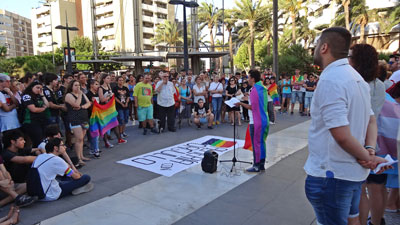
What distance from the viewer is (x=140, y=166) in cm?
596

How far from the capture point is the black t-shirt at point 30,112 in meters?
5.72

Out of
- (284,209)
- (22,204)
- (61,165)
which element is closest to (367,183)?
(284,209)

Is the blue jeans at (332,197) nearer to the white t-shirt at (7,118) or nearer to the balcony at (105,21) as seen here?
the white t-shirt at (7,118)

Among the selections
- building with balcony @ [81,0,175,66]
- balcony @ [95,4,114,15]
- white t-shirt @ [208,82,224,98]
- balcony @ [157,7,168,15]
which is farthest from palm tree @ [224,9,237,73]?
balcony @ [95,4,114,15]

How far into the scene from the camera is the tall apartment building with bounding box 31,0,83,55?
6769 centimetres

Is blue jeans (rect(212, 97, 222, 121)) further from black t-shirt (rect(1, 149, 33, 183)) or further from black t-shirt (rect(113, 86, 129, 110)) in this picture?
black t-shirt (rect(1, 149, 33, 183))

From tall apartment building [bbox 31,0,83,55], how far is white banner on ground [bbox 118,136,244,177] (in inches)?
2683

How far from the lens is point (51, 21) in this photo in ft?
214

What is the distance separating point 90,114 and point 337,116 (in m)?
6.37

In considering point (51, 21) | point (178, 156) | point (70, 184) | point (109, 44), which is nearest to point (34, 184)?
point (70, 184)

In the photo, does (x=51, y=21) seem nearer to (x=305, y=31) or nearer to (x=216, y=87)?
(x=305, y=31)

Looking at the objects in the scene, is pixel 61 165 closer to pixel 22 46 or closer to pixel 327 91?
pixel 327 91

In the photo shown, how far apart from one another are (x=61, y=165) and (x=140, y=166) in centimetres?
190

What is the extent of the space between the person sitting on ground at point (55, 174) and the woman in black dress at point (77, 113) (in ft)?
4.85
